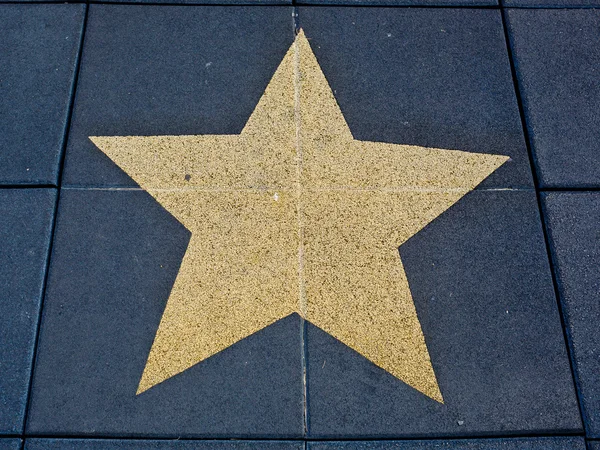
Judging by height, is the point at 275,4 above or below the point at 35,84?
above

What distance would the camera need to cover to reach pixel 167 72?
9.25 ft

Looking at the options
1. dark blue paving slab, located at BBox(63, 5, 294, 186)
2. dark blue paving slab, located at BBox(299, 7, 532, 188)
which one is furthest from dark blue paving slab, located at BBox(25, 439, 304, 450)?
dark blue paving slab, located at BBox(299, 7, 532, 188)

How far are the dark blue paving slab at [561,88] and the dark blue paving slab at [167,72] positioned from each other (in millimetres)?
1356

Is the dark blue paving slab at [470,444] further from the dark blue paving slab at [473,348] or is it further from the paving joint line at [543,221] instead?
the paving joint line at [543,221]

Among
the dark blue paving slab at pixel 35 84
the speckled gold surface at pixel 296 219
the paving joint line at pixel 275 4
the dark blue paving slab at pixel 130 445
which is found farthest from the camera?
the paving joint line at pixel 275 4

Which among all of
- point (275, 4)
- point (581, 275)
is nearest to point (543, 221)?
point (581, 275)

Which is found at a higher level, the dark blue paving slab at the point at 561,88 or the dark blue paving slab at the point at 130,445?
the dark blue paving slab at the point at 561,88

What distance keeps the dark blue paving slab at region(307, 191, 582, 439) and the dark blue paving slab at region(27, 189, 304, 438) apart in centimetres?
20

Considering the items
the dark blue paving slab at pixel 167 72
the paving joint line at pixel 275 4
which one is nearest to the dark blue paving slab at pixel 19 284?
the dark blue paving slab at pixel 167 72

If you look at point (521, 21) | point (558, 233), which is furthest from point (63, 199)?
point (521, 21)

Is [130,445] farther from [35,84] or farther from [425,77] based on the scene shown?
[425,77]

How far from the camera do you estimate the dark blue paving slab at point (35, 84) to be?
264 centimetres

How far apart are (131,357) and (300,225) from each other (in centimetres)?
99

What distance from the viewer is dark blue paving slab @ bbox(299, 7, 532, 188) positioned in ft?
8.99
